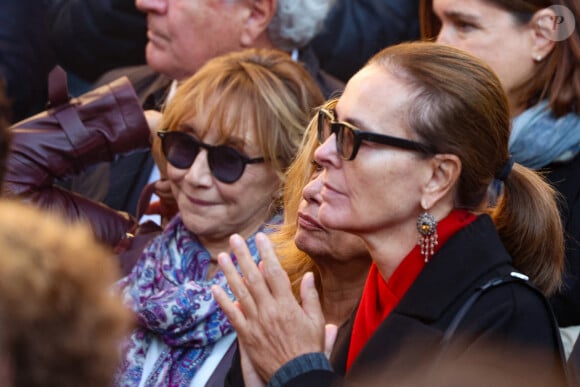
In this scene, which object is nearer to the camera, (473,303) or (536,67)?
(473,303)

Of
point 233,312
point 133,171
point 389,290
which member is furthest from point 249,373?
point 133,171

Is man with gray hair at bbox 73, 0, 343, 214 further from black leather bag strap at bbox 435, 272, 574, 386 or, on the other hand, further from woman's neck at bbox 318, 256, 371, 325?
black leather bag strap at bbox 435, 272, 574, 386

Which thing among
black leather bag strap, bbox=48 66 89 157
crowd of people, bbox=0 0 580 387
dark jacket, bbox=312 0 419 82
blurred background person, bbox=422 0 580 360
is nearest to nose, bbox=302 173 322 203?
crowd of people, bbox=0 0 580 387

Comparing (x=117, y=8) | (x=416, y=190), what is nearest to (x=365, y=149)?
(x=416, y=190)

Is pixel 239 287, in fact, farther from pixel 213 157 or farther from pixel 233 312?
pixel 213 157

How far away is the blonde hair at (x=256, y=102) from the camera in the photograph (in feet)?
10.9

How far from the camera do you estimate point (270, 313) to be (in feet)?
7.98

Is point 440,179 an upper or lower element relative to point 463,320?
upper

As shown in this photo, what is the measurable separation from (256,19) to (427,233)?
2.04m

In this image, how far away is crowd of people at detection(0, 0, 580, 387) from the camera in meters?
1.78

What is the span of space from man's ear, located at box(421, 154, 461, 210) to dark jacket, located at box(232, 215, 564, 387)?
10 cm

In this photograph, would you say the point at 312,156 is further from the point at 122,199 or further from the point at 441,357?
the point at 122,199

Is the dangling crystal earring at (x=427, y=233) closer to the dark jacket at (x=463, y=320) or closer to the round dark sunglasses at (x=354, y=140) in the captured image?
the dark jacket at (x=463, y=320)

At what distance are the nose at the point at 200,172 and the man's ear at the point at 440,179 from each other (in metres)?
1.04
